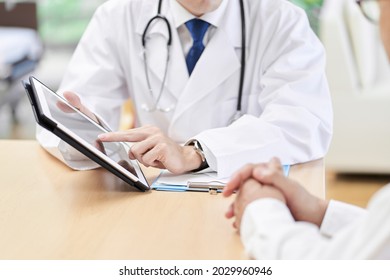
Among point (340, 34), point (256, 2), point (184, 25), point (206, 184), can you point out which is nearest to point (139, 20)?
point (184, 25)

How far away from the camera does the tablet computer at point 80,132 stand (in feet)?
A: 3.87

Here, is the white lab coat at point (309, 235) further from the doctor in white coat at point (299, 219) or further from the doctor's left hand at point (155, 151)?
Result: the doctor's left hand at point (155, 151)

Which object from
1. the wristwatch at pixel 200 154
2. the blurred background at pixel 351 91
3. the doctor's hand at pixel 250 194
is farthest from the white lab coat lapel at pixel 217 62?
the blurred background at pixel 351 91

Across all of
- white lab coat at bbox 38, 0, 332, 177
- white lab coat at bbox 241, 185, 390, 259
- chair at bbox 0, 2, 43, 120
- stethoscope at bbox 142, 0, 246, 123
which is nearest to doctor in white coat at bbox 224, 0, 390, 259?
white lab coat at bbox 241, 185, 390, 259

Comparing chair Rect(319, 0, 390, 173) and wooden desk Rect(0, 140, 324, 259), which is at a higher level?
wooden desk Rect(0, 140, 324, 259)

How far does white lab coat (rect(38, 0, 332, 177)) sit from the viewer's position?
5.08 ft

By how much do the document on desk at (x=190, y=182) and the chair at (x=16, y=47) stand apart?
2659 mm

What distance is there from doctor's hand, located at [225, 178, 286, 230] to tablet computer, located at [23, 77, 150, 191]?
263 mm

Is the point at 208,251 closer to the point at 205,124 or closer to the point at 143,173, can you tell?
the point at 143,173

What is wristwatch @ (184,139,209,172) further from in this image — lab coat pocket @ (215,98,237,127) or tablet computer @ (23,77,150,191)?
lab coat pocket @ (215,98,237,127)

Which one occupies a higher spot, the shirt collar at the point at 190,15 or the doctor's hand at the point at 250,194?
the shirt collar at the point at 190,15

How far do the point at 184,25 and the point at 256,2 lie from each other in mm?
188

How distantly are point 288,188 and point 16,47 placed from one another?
319cm

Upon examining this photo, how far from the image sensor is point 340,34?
3.28m
